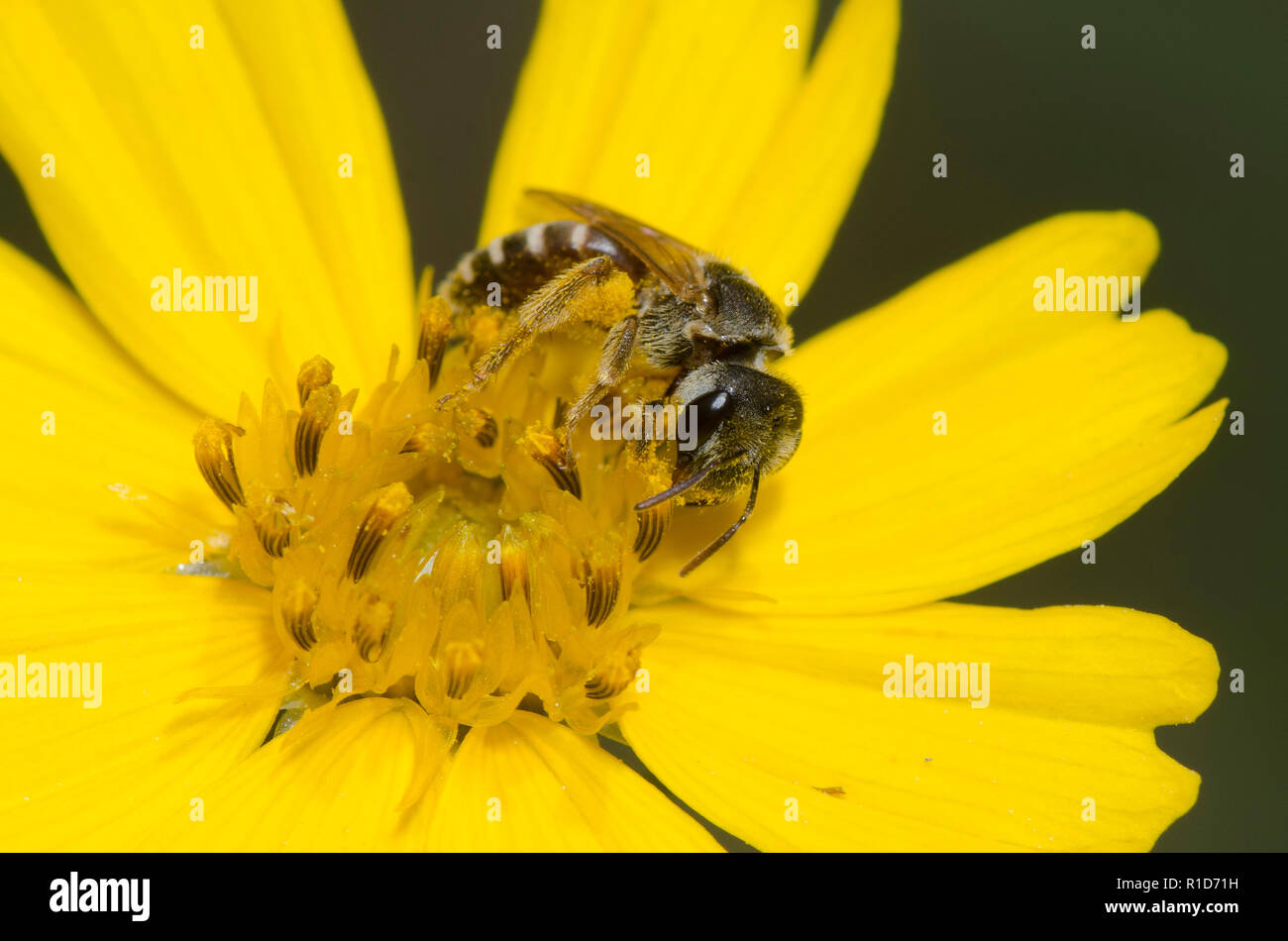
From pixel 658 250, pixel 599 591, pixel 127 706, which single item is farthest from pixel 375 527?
pixel 658 250

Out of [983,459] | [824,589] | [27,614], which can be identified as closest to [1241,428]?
[983,459]

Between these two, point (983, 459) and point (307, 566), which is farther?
point (983, 459)

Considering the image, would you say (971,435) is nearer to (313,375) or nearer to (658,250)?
(658,250)

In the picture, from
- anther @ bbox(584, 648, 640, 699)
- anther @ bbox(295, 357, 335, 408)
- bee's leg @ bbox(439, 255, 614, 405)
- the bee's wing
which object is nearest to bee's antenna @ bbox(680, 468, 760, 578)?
anther @ bbox(584, 648, 640, 699)

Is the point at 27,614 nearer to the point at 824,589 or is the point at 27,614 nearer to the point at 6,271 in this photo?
the point at 6,271

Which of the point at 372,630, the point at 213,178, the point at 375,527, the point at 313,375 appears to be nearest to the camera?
the point at 372,630

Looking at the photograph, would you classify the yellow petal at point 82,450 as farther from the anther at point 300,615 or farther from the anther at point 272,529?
the anther at point 300,615
